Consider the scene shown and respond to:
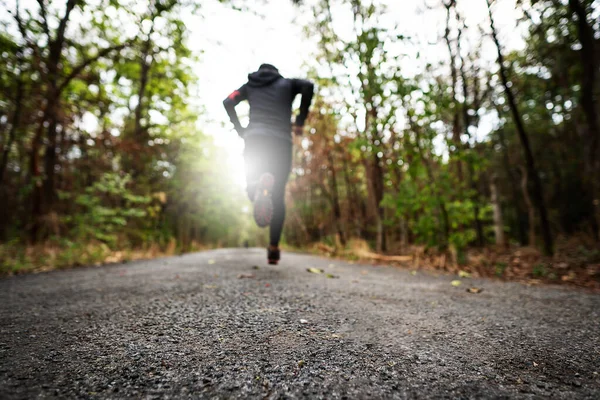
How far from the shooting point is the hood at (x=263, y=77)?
322cm

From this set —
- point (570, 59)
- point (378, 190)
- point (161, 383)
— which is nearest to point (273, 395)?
point (161, 383)

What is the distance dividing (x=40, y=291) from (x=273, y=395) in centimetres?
237

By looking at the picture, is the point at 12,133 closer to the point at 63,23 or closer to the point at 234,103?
the point at 63,23

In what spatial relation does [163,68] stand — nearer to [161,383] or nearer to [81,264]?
[81,264]

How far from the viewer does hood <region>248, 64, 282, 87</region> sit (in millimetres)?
3223

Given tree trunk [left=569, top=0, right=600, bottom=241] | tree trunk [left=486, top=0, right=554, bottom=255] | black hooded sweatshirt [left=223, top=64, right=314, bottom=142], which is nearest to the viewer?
black hooded sweatshirt [left=223, top=64, right=314, bottom=142]

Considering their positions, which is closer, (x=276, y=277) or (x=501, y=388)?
(x=501, y=388)

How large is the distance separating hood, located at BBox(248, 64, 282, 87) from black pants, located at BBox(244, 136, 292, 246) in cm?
66

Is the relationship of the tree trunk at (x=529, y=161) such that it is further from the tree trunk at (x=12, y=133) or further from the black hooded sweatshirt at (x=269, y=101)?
the tree trunk at (x=12, y=133)

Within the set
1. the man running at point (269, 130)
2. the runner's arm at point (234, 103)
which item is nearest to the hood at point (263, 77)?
the man running at point (269, 130)

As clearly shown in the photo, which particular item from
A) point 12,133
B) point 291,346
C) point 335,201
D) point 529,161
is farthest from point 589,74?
point 12,133

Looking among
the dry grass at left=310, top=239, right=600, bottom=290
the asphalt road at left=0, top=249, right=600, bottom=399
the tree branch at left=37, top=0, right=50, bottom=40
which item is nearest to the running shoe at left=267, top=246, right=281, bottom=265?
the asphalt road at left=0, top=249, right=600, bottom=399

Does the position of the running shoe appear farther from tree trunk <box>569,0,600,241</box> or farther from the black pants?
tree trunk <box>569,0,600,241</box>

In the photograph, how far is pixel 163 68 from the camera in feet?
31.9
